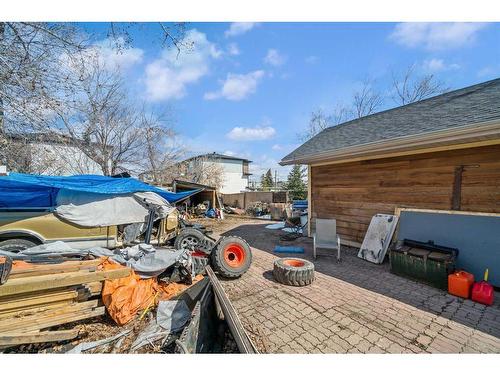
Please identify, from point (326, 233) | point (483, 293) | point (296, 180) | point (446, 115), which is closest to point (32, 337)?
point (326, 233)

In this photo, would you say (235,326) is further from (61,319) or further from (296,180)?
(296,180)

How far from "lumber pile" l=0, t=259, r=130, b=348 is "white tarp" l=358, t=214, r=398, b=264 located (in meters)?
5.37

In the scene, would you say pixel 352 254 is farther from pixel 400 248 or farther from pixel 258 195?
pixel 258 195

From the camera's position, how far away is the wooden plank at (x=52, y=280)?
7.65ft

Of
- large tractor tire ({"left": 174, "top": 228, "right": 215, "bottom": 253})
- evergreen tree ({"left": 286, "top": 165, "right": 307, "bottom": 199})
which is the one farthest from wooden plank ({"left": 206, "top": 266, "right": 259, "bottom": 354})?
evergreen tree ({"left": 286, "top": 165, "right": 307, "bottom": 199})

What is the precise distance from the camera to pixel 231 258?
4504 millimetres

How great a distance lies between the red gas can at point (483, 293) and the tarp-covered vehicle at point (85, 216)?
3749mm

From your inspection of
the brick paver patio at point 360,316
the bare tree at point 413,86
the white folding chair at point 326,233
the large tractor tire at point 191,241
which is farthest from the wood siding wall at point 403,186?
the bare tree at point 413,86

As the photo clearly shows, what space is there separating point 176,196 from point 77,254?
2.66m

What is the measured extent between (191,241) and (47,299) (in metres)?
2.95

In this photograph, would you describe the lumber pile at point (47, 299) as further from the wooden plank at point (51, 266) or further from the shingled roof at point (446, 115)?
the shingled roof at point (446, 115)

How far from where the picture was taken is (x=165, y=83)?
20.0 feet

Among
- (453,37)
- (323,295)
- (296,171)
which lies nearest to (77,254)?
(323,295)
